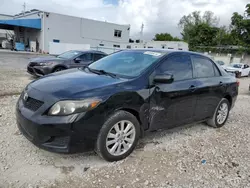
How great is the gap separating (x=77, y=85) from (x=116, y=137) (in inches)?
35.4

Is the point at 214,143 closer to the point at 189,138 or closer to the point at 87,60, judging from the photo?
the point at 189,138

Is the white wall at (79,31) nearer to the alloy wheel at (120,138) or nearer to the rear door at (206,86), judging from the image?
the rear door at (206,86)

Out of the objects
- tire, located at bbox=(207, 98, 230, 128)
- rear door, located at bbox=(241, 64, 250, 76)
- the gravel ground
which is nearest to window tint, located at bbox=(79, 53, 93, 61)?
the gravel ground

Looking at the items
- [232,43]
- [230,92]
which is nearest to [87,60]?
[230,92]

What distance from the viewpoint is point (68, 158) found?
303 centimetres

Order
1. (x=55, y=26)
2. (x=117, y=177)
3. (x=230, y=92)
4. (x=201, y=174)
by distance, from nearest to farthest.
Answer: (x=117, y=177) < (x=201, y=174) < (x=230, y=92) < (x=55, y=26)

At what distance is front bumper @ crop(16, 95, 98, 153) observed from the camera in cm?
252

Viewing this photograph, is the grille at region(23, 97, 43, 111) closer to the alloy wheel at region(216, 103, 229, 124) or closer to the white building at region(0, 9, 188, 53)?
the alloy wheel at region(216, 103, 229, 124)

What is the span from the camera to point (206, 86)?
13.5ft

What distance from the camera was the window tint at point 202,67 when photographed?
4.08 metres

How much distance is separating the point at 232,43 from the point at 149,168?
34.0 metres

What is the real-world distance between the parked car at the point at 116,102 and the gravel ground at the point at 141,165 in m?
0.31

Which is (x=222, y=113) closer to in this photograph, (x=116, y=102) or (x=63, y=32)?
(x=116, y=102)

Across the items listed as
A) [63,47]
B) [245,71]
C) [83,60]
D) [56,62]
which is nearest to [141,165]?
[56,62]
